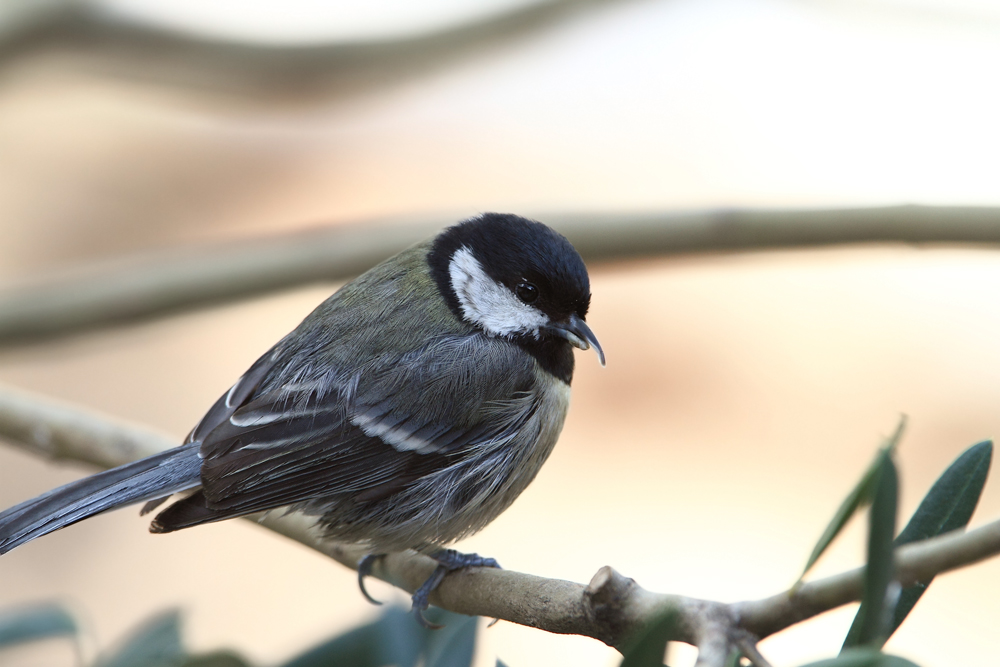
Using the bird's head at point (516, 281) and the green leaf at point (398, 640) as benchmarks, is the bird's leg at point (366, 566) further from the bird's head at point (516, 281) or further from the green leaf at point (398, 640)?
the green leaf at point (398, 640)

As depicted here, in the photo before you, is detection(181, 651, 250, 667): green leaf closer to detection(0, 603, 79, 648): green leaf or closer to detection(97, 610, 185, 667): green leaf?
detection(97, 610, 185, 667): green leaf

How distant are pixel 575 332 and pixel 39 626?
1.04 m

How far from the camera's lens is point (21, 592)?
3779mm

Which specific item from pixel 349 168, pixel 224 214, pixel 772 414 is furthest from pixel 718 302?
pixel 224 214

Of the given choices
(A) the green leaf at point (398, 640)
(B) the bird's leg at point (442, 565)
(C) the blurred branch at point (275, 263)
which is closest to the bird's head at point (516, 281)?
(C) the blurred branch at point (275, 263)

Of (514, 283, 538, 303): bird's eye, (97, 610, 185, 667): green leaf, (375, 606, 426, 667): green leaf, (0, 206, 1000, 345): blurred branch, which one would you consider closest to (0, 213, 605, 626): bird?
(514, 283, 538, 303): bird's eye

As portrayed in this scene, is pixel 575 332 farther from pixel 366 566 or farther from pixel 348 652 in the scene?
pixel 348 652

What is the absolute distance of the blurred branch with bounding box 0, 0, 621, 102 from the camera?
283 centimetres

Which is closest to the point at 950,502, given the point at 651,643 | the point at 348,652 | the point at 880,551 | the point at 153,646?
the point at 880,551

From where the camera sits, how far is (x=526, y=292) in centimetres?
178

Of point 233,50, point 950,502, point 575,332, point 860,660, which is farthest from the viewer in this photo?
point 233,50

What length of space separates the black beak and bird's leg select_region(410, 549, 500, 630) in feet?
1.47

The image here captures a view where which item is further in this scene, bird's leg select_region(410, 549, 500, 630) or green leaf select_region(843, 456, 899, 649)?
bird's leg select_region(410, 549, 500, 630)

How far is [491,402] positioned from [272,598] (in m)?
2.42
